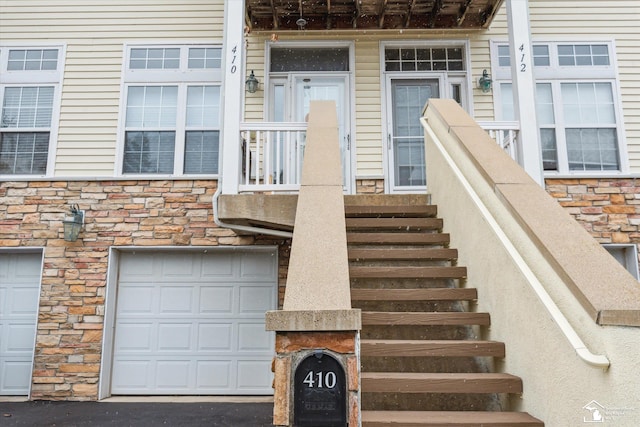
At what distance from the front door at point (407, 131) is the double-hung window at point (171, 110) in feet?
8.00

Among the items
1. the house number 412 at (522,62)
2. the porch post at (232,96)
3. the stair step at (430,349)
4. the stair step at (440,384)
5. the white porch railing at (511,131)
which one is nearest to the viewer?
the stair step at (440,384)

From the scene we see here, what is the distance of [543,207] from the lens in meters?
2.86

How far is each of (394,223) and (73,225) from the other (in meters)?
4.11

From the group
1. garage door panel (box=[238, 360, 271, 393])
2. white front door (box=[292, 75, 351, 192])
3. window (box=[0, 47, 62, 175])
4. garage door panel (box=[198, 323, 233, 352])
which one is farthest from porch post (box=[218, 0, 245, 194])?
window (box=[0, 47, 62, 175])

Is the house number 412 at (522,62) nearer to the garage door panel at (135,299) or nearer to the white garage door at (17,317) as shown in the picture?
the garage door panel at (135,299)

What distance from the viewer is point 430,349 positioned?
3.02 meters

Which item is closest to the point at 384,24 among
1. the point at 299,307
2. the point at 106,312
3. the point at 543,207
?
the point at 543,207

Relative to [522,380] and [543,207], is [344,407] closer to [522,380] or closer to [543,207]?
[522,380]

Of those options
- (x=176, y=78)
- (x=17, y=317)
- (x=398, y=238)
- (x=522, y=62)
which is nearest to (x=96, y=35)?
(x=176, y=78)

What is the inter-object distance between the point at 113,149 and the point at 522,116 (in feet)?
17.0

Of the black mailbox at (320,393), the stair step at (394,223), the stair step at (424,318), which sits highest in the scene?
the stair step at (394,223)

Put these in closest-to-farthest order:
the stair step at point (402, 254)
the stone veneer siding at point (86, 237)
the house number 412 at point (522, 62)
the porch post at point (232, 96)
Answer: the stair step at point (402, 254) < the porch post at point (232, 96) < the house number 412 at point (522, 62) < the stone veneer siding at point (86, 237)

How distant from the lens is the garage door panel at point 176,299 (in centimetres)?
637

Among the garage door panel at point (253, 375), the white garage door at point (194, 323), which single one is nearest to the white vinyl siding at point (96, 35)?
the white garage door at point (194, 323)
